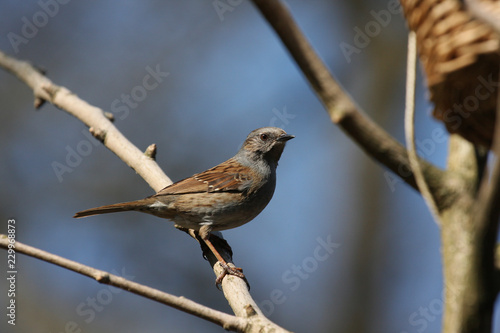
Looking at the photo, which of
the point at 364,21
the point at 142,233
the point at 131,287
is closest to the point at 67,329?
the point at 142,233

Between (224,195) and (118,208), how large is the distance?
0.96 metres

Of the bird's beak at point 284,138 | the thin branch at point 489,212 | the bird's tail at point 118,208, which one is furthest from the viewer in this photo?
the bird's beak at point 284,138

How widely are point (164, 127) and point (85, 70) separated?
1629 mm

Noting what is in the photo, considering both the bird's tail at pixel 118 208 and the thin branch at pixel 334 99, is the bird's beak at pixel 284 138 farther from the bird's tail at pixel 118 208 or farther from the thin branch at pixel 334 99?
the thin branch at pixel 334 99

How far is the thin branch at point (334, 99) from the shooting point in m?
1.41

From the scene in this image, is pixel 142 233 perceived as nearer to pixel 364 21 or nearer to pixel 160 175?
pixel 160 175

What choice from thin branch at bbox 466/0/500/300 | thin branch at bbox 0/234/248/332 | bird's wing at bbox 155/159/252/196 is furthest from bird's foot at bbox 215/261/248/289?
thin branch at bbox 466/0/500/300

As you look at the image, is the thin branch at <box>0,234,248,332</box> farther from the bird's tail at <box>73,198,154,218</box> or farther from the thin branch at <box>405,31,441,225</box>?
the bird's tail at <box>73,198,154,218</box>

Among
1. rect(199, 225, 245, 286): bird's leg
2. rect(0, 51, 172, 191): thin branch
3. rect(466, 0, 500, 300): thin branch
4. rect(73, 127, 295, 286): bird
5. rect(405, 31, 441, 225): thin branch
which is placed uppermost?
rect(0, 51, 172, 191): thin branch

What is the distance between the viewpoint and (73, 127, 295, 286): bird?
4.50 meters

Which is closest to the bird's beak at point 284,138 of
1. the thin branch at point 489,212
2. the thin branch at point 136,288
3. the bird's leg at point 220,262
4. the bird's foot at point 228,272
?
the bird's leg at point 220,262

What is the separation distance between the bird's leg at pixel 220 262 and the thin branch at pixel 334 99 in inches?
86.1

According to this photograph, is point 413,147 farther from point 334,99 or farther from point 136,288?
point 136,288

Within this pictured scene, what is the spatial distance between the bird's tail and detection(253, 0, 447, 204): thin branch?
317 cm
